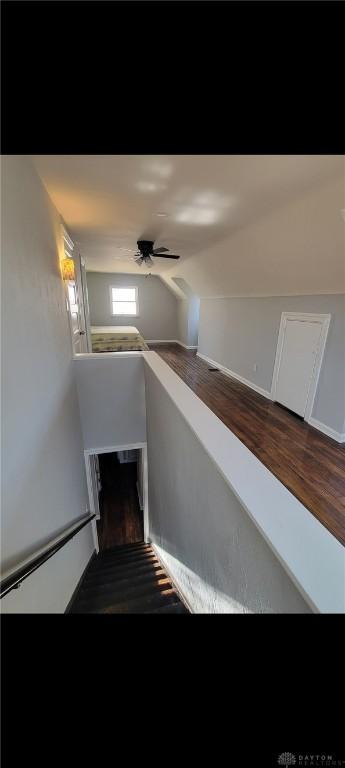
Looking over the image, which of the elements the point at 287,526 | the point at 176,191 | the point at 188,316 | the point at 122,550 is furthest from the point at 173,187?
the point at 188,316

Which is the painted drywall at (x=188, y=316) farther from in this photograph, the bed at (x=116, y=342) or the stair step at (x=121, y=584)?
the stair step at (x=121, y=584)

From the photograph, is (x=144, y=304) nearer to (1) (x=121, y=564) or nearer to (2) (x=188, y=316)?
(2) (x=188, y=316)

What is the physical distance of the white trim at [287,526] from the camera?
639 mm

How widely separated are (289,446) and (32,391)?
2.79 meters

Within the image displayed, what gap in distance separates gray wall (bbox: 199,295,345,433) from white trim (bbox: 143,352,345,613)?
250 cm

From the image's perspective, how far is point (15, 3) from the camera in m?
0.69

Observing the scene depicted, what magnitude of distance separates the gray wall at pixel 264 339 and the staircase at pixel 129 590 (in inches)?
102

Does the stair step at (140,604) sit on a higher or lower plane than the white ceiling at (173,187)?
lower

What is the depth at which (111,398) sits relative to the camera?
360cm

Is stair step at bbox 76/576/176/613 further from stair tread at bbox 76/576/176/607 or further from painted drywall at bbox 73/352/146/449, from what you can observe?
painted drywall at bbox 73/352/146/449
